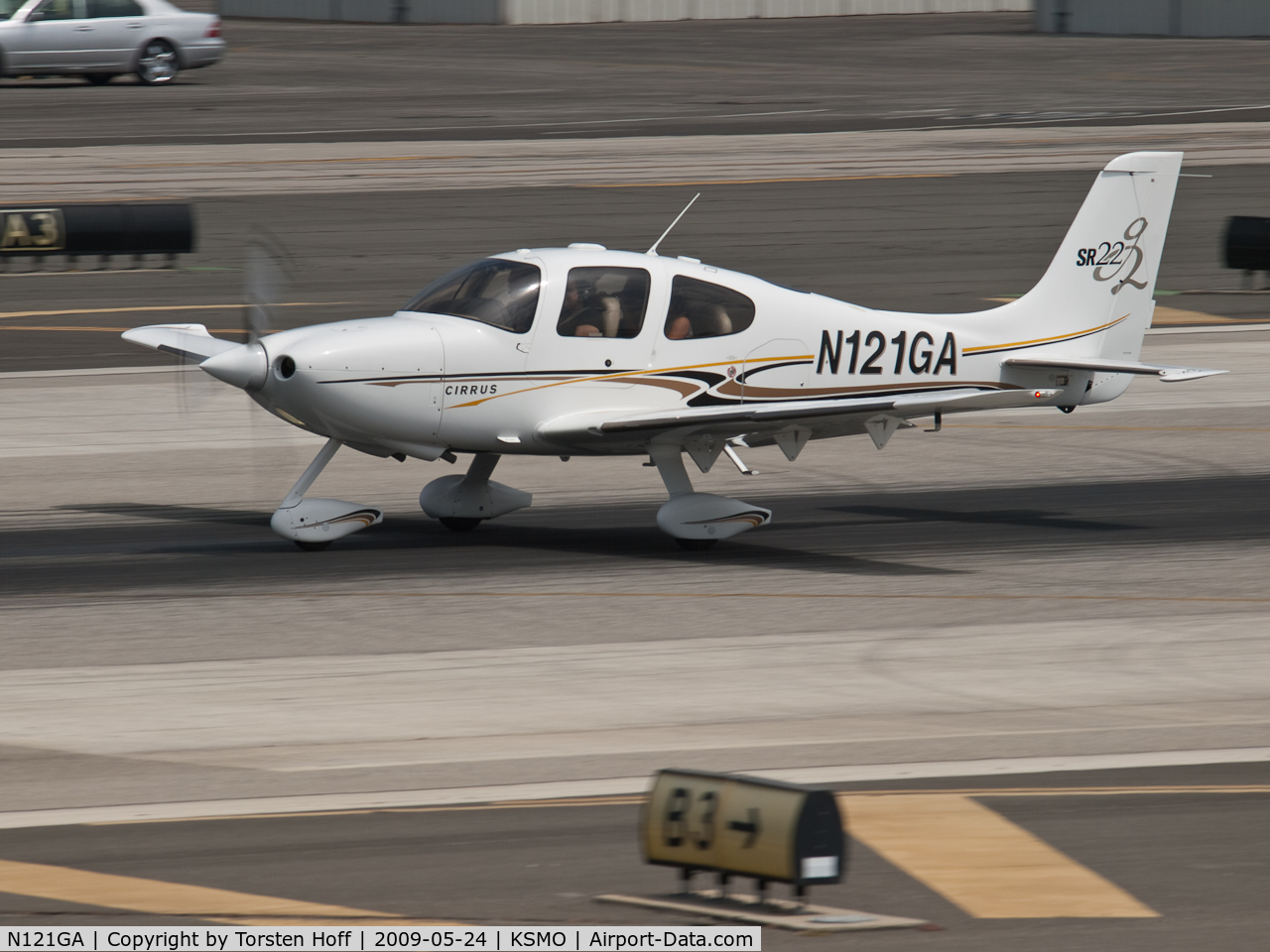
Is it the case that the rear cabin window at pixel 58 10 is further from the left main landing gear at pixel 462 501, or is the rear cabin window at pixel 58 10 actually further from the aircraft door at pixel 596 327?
the aircraft door at pixel 596 327

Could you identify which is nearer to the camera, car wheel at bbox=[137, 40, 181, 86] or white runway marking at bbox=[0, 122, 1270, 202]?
white runway marking at bbox=[0, 122, 1270, 202]

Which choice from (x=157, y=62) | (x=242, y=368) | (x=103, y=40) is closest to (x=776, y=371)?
(x=242, y=368)

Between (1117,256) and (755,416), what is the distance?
4177mm

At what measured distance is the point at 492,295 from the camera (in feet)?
49.0

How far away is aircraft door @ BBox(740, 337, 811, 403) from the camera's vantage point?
15406mm

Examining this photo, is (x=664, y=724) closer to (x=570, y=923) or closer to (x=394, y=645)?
(x=394, y=645)

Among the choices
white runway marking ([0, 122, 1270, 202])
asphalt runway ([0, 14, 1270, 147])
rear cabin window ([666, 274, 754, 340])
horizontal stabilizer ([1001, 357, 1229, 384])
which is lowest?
asphalt runway ([0, 14, 1270, 147])

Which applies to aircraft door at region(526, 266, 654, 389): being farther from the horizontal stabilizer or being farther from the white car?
the white car

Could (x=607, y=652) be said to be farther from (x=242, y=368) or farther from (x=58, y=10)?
(x=58, y=10)

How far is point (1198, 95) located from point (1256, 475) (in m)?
39.5

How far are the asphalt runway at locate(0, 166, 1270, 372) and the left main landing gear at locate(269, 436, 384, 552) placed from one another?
32.0 ft

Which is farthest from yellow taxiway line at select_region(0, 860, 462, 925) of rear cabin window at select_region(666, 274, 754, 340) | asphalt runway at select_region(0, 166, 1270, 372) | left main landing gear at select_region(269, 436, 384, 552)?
asphalt runway at select_region(0, 166, 1270, 372)

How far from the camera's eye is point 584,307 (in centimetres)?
1499

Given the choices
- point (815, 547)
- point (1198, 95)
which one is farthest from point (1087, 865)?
point (1198, 95)
